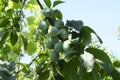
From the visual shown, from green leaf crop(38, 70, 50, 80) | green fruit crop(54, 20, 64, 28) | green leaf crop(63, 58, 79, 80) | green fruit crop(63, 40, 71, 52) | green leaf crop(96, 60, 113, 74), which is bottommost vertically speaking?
green leaf crop(38, 70, 50, 80)

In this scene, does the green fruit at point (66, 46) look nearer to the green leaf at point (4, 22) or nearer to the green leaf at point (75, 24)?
the green leaf at point (75, 24)

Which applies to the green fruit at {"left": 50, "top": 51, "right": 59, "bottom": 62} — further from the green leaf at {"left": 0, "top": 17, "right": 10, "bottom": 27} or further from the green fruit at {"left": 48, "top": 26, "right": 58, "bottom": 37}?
the green leaf at {"left": 0, "top": 17, "right": 10, "bottom": 27}

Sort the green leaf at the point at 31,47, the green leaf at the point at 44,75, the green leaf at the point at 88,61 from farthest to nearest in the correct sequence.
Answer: the green leaf at the point at 31,47 < the green leaf at the point at 44,75 < the green leaf at the point at 88,61

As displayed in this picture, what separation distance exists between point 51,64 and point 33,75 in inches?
4.0

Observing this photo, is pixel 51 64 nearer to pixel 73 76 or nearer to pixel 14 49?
pixel 73 76

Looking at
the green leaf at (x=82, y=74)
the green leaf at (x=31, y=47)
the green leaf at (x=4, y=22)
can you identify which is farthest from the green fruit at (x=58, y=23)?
the green leaf at (x=31, y=47)

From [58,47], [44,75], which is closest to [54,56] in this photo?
[58,47]

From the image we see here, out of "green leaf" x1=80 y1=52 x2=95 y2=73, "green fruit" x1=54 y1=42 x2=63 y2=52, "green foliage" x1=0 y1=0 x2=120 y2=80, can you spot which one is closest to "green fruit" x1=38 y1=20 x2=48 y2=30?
"green foliage" x1=0 y1=0 x2=120 y2=80

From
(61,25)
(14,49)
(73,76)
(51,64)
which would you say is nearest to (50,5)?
(61,25)

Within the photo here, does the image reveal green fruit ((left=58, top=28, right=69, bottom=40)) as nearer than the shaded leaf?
No

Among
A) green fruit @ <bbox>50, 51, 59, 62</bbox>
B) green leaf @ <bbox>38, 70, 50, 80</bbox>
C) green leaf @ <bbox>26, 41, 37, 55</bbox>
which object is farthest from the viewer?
green leaf @ <bbox>26, 41, 37, 55</bbox>

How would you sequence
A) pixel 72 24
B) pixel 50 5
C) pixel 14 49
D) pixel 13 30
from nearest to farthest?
1. pixel 72 24
2. pixel 50 5
3. pixel 13 30
4. pixel 14 49

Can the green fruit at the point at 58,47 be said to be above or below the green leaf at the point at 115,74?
above

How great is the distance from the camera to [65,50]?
128 cm
